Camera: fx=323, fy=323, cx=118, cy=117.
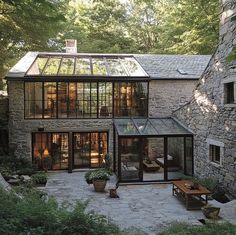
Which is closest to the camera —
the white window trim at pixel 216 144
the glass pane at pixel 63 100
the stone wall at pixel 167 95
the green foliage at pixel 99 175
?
the white window trim at pixel 216 144

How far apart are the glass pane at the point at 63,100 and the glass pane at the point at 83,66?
0.91 meters

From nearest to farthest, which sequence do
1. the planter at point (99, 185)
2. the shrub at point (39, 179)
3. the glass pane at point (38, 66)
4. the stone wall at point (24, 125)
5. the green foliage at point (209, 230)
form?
the green foliage at point (209, 230) → the planter at point (99, 185) → the shrub at point (39, 179) → the stone wall at point (24, 125) → the glass pane at point (38, 66)

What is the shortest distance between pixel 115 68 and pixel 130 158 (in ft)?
16.1

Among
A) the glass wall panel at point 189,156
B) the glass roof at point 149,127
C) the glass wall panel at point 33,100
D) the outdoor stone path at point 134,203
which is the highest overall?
the glass wall panel at point 33,100

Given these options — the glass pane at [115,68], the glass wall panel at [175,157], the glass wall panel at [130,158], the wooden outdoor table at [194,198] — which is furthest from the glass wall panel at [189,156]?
the glass pane at [115,68]

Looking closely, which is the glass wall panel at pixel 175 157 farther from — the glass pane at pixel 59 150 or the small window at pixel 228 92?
the glass pane at pixel 59 150

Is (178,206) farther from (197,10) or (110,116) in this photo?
(197,10)

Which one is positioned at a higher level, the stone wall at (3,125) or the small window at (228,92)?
the small window at (228,92)

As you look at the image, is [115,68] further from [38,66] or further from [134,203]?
[134,203]

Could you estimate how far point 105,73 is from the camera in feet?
49.7

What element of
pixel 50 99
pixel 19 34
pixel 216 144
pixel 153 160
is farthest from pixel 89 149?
pixel 19 34

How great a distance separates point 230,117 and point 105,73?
21.7 ft

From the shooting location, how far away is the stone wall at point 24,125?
1461 centimetres

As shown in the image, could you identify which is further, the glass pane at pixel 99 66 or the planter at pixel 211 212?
the glass pane at pixel 99 66
